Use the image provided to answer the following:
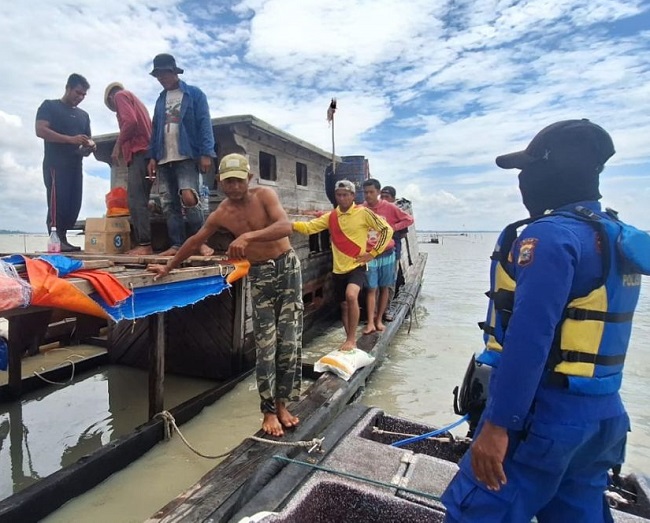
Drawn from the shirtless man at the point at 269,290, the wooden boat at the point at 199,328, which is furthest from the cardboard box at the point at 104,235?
the shirtless man at the point at 269,290

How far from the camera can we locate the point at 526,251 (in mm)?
1529

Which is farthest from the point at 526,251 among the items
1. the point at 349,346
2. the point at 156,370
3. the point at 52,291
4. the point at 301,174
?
the point at 301,174

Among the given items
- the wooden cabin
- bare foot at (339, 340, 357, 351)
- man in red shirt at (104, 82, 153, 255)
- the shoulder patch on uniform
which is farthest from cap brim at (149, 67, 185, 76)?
the shoulder patch on uniform

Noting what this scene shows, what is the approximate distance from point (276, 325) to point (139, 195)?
3.67m

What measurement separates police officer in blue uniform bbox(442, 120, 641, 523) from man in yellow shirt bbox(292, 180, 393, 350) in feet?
14.4

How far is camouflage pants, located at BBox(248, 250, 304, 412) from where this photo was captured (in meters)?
3.63

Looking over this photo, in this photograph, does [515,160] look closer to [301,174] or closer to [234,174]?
[234,174]

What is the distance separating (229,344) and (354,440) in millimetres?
3529

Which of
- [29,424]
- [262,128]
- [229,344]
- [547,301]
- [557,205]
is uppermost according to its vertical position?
[262,128]

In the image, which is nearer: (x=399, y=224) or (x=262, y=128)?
(x=399, y=224)

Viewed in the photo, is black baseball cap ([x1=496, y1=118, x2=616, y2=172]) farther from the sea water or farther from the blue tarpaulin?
the sea water

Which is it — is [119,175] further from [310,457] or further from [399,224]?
[310,457]

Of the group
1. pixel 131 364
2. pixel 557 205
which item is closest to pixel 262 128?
pixel 131 364

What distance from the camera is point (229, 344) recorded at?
20.4ft
